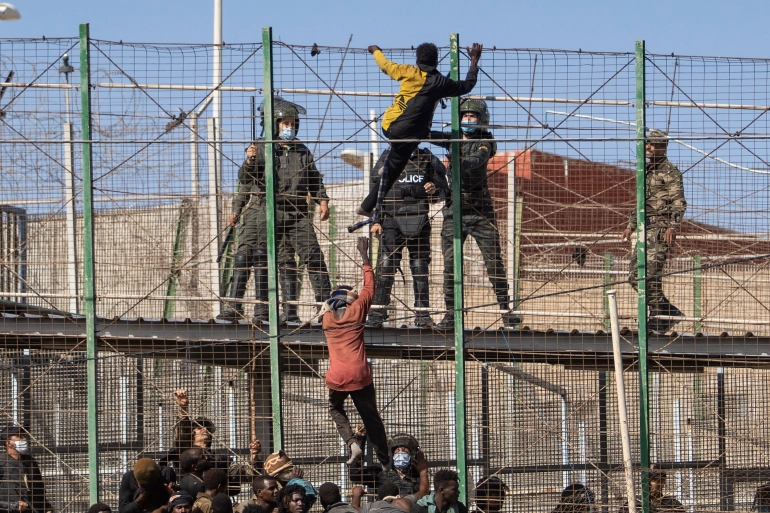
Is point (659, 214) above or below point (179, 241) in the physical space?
below

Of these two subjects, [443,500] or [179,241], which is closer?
[443,500]

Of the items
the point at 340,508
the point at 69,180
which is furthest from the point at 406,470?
the point at 69,180

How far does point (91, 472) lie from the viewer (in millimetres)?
11008

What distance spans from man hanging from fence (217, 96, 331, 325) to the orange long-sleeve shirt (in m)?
1.09

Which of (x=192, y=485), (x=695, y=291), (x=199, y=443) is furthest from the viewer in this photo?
(x=695, y=291)

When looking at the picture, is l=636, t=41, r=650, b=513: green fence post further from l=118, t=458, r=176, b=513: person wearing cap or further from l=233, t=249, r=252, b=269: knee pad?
l=118, t=458, r=176, b=513: person wearing cap

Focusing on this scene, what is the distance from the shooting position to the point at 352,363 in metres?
10.3

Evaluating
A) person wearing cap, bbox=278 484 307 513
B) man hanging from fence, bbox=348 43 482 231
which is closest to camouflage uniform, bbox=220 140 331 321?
man hanging from fence, bbox=348 43 482 231

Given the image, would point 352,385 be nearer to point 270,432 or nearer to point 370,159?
point 270,432

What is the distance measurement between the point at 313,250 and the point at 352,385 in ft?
5.75

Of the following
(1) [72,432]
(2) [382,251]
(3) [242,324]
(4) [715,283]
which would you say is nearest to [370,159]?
(2) [382,251]

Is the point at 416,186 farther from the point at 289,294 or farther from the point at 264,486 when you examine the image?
the point at 264,486

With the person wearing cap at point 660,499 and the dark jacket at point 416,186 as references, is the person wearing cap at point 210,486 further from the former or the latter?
→ the person wearing cap at point 660,499

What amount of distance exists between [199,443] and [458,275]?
277 centimetres
